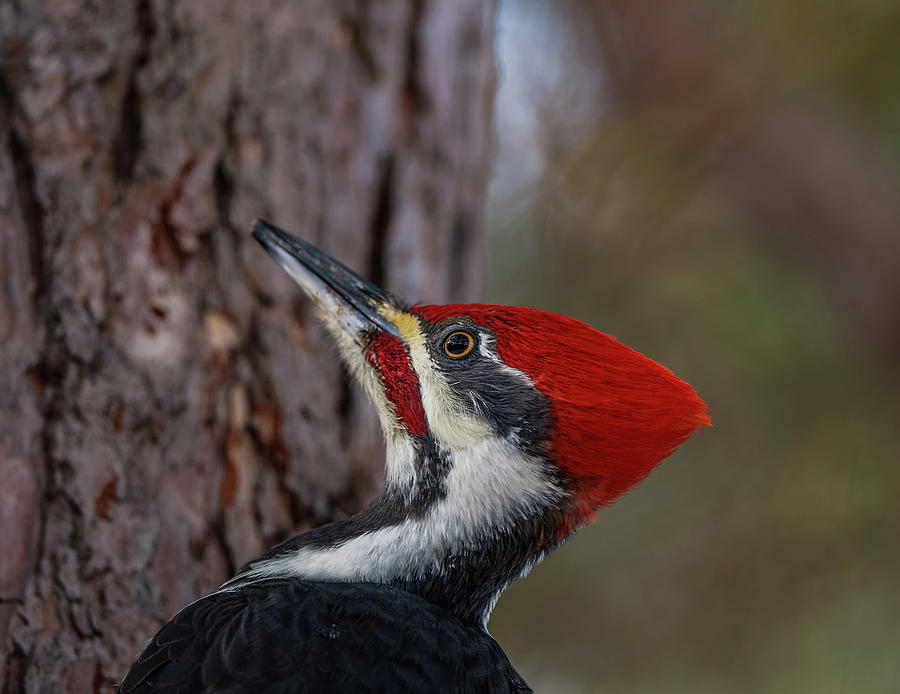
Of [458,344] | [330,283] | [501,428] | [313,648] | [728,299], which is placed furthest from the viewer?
[728,299]

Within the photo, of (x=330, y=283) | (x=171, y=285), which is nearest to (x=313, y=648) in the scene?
(x=330, y=283)

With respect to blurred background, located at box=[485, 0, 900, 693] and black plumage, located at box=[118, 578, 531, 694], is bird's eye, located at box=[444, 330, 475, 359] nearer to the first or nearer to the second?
black plumage, located at box=[118, 578, 531, 694]

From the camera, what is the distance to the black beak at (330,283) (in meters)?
2.26

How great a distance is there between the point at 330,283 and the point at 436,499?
0.63 metres

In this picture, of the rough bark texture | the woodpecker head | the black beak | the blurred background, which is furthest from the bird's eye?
the blurred background

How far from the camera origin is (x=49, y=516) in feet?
6.72

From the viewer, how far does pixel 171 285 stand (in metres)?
2.35

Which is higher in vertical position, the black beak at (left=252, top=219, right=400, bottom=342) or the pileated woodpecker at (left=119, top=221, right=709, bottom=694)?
the black beak at (left=252, top=219, right=400, bottom=342)

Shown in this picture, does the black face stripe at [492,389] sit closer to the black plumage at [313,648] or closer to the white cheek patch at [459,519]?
the white cheek patch at [459,519]

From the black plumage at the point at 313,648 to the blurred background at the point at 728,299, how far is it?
96.2 inches

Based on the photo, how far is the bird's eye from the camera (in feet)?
7.09

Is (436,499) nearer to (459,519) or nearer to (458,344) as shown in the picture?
(459,519)

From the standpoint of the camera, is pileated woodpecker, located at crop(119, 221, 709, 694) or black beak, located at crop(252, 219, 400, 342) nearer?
pileated woodpecker, located at crop(119, 221, 709, 694)

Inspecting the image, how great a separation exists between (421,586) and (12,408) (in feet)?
3.39
